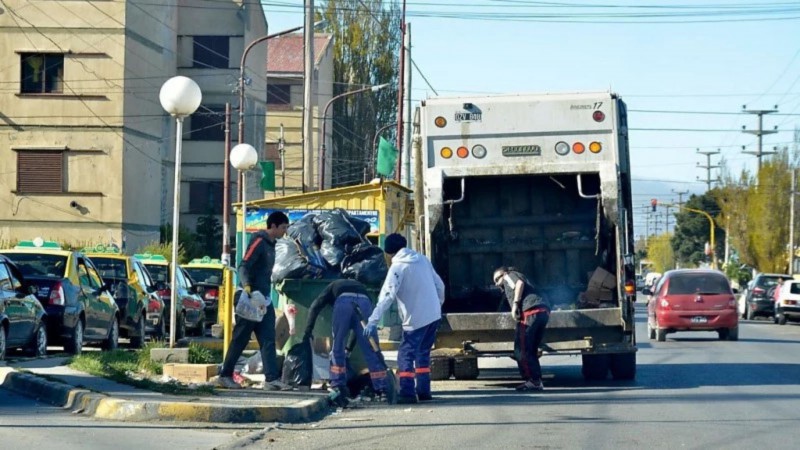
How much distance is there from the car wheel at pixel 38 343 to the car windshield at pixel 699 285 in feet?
49.9

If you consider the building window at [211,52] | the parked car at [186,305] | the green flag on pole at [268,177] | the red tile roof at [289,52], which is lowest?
the parked car at [186,305]

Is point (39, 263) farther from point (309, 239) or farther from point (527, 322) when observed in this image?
point (527, 322)

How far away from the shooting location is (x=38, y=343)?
1848 centimetres

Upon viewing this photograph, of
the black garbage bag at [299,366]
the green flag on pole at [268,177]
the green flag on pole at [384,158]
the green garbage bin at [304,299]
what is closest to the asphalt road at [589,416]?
the black garbage bag at [299,366]

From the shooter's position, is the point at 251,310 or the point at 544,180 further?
the point at 544,180

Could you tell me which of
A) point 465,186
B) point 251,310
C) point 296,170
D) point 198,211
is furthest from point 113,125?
point 251,310

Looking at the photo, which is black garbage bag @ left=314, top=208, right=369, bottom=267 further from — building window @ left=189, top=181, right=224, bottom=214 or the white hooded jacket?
building window @ left=189, top=181, right=224, bottom=214

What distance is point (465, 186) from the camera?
1730 cm

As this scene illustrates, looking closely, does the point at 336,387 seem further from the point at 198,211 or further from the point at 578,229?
the point at 198,211

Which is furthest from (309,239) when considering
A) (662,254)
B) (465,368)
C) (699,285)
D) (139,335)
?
(662,254)

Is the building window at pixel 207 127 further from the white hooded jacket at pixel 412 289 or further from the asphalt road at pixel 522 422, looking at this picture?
the white hooded jacket at pixel 412 289

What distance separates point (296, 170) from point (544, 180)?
161 feet

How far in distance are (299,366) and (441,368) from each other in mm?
3332

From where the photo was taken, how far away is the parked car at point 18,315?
55.8 feet
